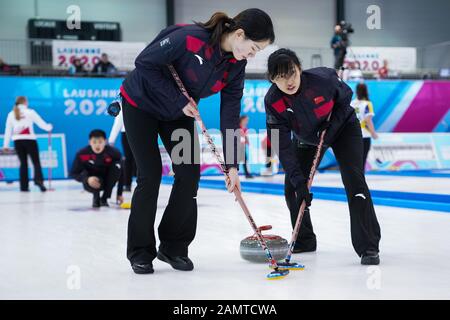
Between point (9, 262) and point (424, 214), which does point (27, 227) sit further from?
point (424, 214)

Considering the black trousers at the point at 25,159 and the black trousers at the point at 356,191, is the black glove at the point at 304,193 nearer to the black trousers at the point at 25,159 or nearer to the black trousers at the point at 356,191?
the black trousers at the point at 356,191

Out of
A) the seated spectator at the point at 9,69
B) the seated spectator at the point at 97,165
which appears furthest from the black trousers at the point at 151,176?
the seated spectator at the point at 9,69

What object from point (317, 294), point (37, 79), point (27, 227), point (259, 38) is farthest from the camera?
point (37, 79)

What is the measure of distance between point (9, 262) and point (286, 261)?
138 centimetres

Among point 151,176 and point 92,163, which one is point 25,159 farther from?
point 151,176

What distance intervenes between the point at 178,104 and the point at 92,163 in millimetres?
3584

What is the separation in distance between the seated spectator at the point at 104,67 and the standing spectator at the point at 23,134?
3802 mm

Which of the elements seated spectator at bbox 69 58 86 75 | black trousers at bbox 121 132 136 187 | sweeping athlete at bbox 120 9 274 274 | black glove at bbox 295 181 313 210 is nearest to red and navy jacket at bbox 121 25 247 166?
sweeping athlete at bbox 120 9 274 274

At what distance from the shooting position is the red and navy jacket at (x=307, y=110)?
121 inches

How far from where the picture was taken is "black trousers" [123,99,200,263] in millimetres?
2900

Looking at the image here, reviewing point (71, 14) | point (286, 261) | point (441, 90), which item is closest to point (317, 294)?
point (286, 261)

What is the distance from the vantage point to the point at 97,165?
20.1 ft

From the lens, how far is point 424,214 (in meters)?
5.19

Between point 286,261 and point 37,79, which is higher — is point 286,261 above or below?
below
